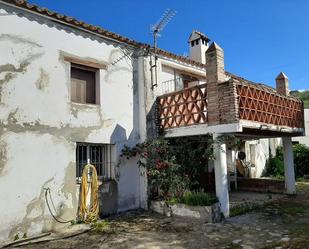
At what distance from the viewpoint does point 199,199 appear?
1040cm

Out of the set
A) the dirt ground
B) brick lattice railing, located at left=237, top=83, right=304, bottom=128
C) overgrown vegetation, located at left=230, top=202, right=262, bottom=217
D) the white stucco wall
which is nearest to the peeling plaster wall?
the dirt ground

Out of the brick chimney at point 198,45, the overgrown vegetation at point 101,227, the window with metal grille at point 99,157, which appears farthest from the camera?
the brick chimney at point 198,45

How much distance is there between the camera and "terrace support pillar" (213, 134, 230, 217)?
33.9 feet

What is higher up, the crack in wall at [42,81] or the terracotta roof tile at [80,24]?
the terracotta roof tile at [80,24]

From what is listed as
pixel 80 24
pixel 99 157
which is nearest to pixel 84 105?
pixel 99 157

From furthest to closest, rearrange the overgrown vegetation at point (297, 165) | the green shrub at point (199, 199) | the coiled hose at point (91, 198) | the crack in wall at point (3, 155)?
1. the overgrown vegetation at point (297, 165)
2. the green shrub at point (199, 199)
3. the coiled hose at point (91, 198)
4. the crack in wall at point (3, 155)

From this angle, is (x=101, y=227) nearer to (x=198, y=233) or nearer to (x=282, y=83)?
(x=198, y=233)

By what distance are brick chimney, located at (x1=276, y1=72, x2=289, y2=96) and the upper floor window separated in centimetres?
840

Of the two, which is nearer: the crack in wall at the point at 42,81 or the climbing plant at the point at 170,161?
the crack in wall at the point at 42,81

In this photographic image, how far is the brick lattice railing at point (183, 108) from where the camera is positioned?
11062 mm

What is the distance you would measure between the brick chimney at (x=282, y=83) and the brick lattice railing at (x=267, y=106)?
0.53 metres

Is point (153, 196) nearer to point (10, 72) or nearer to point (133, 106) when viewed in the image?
point (133, 106)

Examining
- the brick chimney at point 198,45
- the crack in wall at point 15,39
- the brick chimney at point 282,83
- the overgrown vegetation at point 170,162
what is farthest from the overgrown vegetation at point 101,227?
the brick chimney at point 198,45

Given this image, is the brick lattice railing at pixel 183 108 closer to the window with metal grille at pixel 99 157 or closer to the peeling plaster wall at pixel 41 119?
the peeling plaster wall at pixel 41 119
